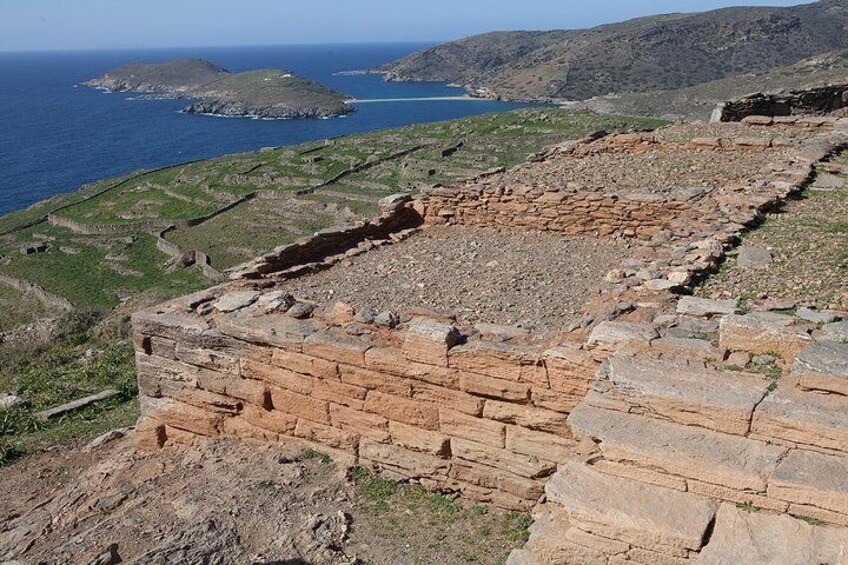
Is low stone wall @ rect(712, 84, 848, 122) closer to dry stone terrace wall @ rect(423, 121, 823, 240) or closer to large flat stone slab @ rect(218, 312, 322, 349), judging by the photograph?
dry stone terrace wall @ rect(423, 121, 823, 240)

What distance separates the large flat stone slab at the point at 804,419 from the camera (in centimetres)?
559

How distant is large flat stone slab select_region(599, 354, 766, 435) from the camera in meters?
5.95

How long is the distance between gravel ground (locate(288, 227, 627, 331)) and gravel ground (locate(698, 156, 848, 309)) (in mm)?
1781

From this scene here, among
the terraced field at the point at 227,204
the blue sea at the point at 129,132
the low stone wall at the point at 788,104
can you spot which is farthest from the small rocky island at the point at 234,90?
the low stone wall at the point at 788,104

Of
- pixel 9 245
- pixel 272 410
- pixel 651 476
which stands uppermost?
pixel 651 476

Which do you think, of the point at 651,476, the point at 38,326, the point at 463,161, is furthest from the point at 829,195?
the point at 463,161

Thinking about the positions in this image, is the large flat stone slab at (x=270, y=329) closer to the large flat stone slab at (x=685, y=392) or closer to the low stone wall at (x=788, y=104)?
the large flat stone slab at (x=685, y=392)

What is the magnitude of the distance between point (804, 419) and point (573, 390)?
6.46 feet

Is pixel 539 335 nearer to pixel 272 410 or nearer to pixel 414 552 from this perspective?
pixel 414 552

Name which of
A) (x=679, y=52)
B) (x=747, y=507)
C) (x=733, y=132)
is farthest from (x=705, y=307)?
(x=679, y=52)

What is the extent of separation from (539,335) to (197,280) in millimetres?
24362

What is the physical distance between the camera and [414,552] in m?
7.04

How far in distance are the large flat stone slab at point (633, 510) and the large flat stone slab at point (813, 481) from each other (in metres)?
0.49

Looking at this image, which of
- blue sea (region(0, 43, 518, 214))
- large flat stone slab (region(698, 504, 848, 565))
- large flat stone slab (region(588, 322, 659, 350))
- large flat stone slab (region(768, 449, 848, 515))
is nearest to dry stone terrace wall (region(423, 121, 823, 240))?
large flat stone slab (region(588, 322, 659, 350))
